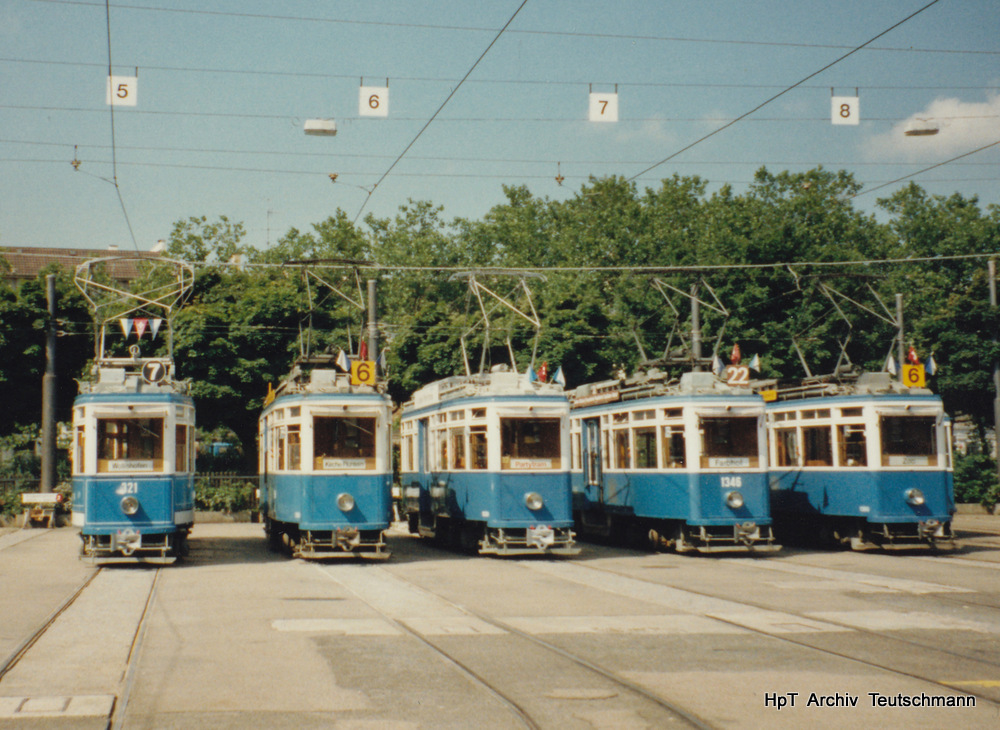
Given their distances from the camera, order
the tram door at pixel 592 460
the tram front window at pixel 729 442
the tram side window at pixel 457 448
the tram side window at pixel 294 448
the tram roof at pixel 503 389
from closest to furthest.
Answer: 1. the tram side window at pixel 294 448
2. the tram roof at pixel 503 389
3. the tram front window at pixel 729 442
4. the tram side window at pixel 457 448
5. the tram door at pixel 592 460

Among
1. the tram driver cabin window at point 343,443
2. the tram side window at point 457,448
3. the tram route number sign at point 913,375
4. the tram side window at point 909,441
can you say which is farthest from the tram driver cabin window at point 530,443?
the tram route number sign at point 913,375

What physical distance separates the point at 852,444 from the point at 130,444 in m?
12.3

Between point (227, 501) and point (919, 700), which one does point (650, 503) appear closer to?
point (919, 700)

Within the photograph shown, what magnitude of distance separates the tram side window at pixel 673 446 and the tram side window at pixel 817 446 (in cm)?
321

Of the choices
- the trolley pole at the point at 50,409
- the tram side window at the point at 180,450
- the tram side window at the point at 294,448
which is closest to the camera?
the tram side window at the point at 180,450

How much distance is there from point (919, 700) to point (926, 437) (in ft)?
45.1

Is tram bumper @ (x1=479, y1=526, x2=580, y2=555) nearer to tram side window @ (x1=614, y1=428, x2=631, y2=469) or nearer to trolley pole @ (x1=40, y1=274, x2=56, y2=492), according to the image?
tram side window @ (x1=614, y1=428, x2=631, y2=469)

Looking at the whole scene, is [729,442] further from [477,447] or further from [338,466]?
[338,466]

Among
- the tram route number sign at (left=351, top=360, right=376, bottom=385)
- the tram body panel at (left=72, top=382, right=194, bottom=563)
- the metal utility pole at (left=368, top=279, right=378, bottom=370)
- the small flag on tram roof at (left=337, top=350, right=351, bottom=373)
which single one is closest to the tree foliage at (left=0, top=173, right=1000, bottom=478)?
the metal utility pole at (left=368, top=279, right=378, bottom=370)

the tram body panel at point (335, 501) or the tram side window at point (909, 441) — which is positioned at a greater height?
the tram side window at point (909, 441)

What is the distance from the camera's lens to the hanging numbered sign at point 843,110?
17.3 metres

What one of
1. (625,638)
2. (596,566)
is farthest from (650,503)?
(625,638)

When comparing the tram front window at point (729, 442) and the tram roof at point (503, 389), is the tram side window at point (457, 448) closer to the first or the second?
the tram roof at point (503, 389)

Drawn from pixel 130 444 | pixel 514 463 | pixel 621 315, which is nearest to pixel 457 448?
pixel 514 463
